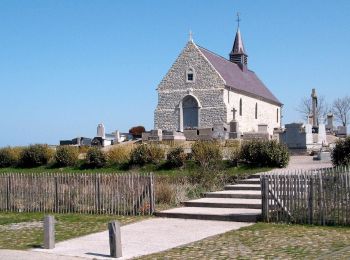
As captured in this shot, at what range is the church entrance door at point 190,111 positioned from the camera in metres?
51.2

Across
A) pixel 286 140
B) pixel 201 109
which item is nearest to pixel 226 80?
pixel 201 109

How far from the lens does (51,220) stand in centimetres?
1019

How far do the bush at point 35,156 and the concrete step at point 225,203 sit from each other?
49.7ft

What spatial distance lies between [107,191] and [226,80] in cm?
3707

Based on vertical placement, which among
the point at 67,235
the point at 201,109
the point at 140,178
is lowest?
the point at 67,235

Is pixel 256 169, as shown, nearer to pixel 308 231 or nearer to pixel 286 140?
pixel 286 140

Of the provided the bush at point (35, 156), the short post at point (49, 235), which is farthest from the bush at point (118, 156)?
the short post at point (49, 235)

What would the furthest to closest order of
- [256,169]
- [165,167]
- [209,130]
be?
[209,130] → [165,167] → [256,169]

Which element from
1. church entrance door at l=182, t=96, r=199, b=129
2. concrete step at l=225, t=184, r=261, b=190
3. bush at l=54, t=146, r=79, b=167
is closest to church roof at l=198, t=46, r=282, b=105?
church entrance door at l=182, t=96, r=199, b=129

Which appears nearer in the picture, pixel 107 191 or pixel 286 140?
pixel 107 191

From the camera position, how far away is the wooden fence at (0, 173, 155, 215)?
586 inches

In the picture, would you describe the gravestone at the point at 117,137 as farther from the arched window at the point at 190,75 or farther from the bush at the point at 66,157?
the bush at the point at 66,157

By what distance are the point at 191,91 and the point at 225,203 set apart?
121 ft

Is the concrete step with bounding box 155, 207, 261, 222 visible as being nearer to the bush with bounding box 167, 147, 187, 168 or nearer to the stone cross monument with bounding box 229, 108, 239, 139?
the bush with bounding box 167, 147, 187, 168
